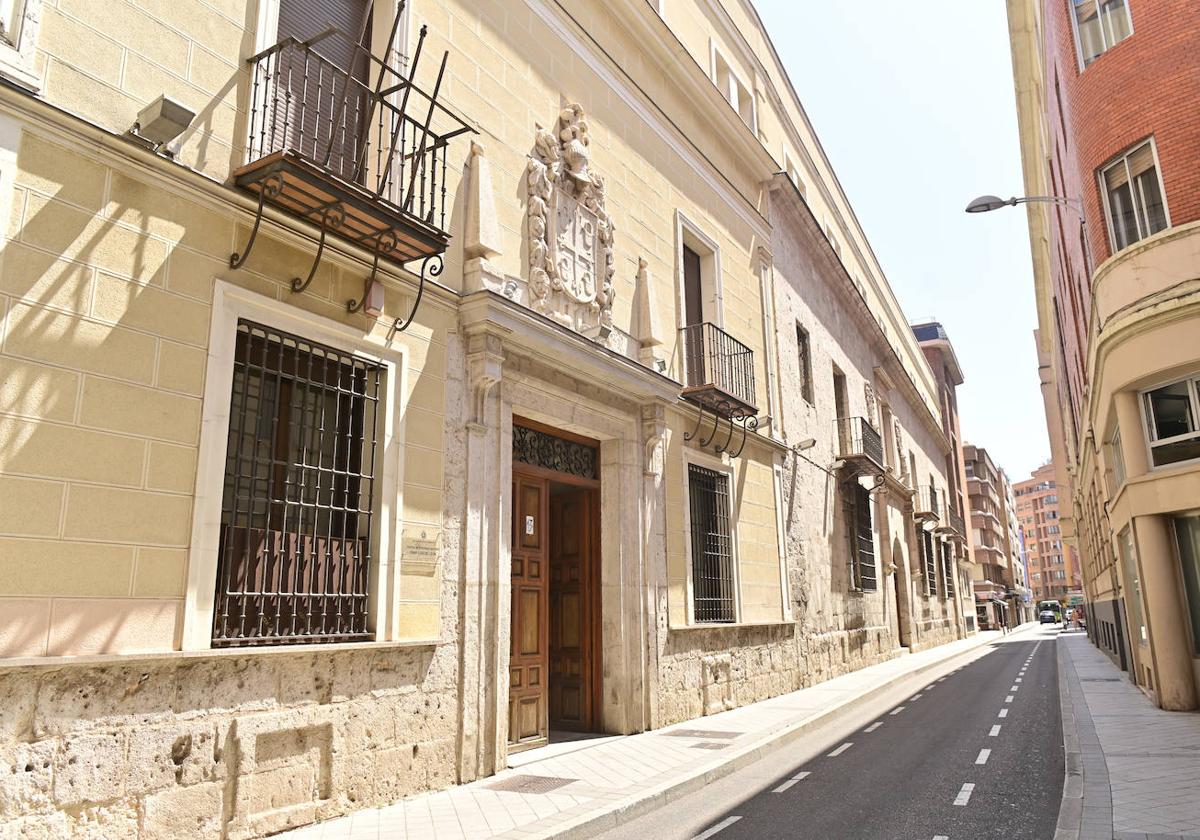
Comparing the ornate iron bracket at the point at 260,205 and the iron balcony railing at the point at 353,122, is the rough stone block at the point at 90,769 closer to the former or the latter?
the ornate iron bracket at the point at 260,205

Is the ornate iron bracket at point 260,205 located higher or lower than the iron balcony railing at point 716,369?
lower

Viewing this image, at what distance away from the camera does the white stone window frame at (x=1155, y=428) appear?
10219 millimetres

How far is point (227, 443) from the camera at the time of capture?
19.1 ft

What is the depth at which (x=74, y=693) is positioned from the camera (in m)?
4.65

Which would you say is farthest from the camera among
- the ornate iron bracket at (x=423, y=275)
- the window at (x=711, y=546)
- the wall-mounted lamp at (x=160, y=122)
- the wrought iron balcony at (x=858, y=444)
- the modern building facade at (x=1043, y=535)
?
the modern building facade at (x=1043, y=535)

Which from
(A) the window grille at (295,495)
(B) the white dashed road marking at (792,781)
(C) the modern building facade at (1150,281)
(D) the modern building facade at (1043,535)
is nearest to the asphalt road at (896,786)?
(B) the white dashed road marking at (792,781)

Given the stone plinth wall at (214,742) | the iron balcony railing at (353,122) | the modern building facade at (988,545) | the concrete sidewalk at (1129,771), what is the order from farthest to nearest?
the modern building facade at (988,545)
the iron balcony railing at (353,122)
the concrete sidewalk at (1129,771)
the stone plinth wall at (214,742)

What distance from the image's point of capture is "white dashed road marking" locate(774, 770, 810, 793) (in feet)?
24.6

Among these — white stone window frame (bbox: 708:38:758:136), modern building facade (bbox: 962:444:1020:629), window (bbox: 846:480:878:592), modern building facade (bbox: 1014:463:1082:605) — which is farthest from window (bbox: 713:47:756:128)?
modern building facade (bbox: 1014:463:1082:605)

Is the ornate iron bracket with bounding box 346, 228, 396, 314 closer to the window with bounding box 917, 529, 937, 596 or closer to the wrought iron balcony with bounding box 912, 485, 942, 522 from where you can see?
the wrought iron balcony with bounding box 912, 485, 942, 522

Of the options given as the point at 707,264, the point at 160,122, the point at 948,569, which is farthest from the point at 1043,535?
the point at 160,122

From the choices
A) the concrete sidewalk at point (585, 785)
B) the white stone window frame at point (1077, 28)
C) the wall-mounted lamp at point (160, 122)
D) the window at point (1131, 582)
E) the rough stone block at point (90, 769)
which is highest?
the white stone window frame at point (1077, 28)

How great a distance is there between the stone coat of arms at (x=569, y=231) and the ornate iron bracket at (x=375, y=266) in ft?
8.58

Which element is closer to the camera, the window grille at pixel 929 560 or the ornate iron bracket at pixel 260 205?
the ornate iron bracket at pixel 260 205
